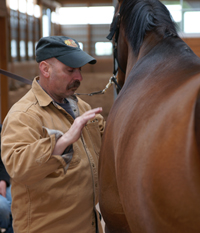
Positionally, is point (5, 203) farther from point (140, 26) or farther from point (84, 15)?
point (84, 15)

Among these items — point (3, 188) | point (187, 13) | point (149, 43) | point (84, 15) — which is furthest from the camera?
point (84, 15)

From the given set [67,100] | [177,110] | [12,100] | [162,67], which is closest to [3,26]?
[12,100]

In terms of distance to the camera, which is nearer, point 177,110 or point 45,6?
point 177,110

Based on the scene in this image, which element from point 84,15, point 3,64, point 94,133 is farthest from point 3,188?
point 84,15

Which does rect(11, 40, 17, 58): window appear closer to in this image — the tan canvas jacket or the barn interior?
the barn interior

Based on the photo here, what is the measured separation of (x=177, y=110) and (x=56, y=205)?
2.52 feet

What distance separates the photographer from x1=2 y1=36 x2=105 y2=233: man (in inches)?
45.1

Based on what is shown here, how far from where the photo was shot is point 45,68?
1.36 metres

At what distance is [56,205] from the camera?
1272mm

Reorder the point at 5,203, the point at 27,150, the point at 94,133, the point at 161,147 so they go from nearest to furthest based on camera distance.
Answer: the point at 161,147 → the point at 27,150 → the point at 94,133 → the point at 5,203

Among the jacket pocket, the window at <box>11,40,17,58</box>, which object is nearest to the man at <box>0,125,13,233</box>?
the jacket pocket

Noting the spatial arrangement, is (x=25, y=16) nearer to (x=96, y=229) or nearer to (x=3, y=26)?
(x=3, y=26)

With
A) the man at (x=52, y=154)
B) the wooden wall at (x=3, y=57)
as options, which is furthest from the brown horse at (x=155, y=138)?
the wooden wall at (x=3, y=57)

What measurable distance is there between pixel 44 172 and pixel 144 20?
76cm
